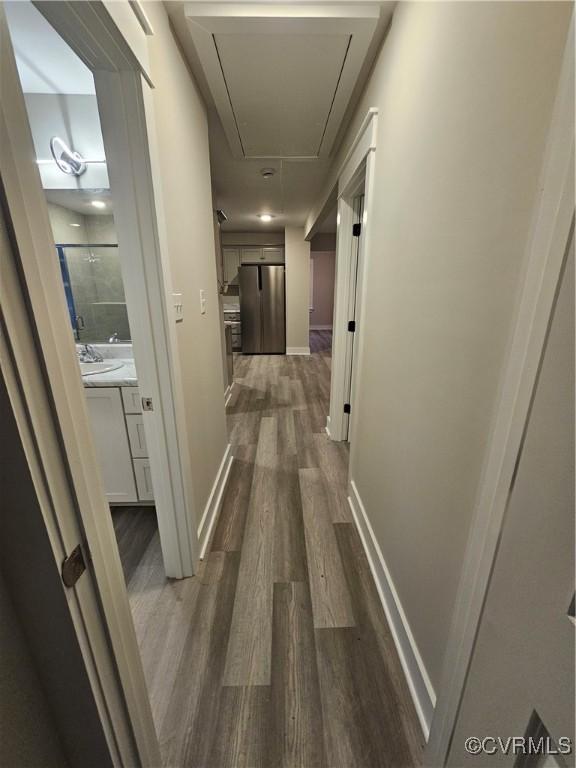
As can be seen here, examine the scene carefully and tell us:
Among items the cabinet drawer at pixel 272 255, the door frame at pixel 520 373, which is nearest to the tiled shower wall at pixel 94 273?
the door frame at pixel 520 373

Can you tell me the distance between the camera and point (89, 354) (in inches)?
83.3

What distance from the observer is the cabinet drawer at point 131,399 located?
1.68 m

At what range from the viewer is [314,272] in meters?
9.36

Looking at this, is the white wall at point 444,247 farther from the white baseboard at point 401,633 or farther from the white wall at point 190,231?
the white wall at point 190,231

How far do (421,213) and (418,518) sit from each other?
105cm

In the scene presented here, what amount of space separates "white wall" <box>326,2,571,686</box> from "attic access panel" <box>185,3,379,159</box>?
8.0 inches

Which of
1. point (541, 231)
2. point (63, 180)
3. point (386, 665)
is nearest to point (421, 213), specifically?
point (541, 231)

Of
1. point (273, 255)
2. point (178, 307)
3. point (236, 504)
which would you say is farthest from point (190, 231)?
point (273, 255)

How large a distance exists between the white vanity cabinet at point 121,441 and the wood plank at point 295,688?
106cm

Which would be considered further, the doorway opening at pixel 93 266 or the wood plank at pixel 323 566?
the doorway opening at pixel 93 266

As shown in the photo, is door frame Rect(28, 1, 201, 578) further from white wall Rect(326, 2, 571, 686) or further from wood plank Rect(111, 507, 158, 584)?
white wall Rect(326, 2, 571, 686)

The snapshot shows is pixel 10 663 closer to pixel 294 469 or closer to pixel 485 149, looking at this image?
pixel 485 149

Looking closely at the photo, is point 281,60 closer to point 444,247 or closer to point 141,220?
point 141,220

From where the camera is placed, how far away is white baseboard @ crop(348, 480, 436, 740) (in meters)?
0.98
